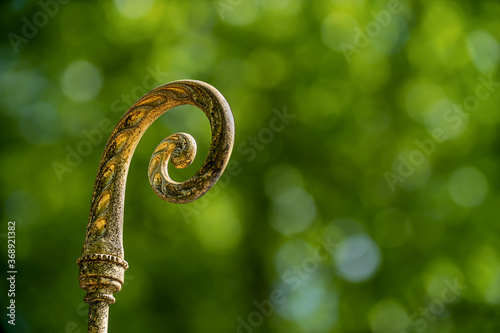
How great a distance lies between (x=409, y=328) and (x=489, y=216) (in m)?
2.44

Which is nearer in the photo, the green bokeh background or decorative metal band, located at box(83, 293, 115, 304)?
decorative metal band, located at box(83, 293, 115, 304)

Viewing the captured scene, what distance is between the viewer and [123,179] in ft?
5.79

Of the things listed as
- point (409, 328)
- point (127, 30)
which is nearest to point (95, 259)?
point (409, 328)

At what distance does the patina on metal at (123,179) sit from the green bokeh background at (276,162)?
802cm

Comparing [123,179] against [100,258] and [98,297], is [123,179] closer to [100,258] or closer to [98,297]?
[100,258]

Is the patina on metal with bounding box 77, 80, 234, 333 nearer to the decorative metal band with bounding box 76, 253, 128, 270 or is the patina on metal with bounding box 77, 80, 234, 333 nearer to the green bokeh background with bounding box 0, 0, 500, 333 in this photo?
the decorative metal band with bounding box 76, 253, 128, 270

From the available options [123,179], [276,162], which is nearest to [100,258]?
[123,179]

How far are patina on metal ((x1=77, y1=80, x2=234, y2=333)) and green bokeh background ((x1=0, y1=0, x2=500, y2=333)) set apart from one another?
8023 millimetres

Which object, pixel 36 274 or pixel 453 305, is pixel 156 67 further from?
pixel 453 305

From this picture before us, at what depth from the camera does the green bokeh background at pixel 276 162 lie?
9.80m

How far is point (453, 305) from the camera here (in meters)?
9.85

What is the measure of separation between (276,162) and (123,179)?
8.97 metres

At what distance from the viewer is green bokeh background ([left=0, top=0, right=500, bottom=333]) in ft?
32.1

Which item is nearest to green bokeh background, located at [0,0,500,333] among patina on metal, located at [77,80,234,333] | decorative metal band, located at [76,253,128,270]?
patina on metal, located at [77,80,234,333]
